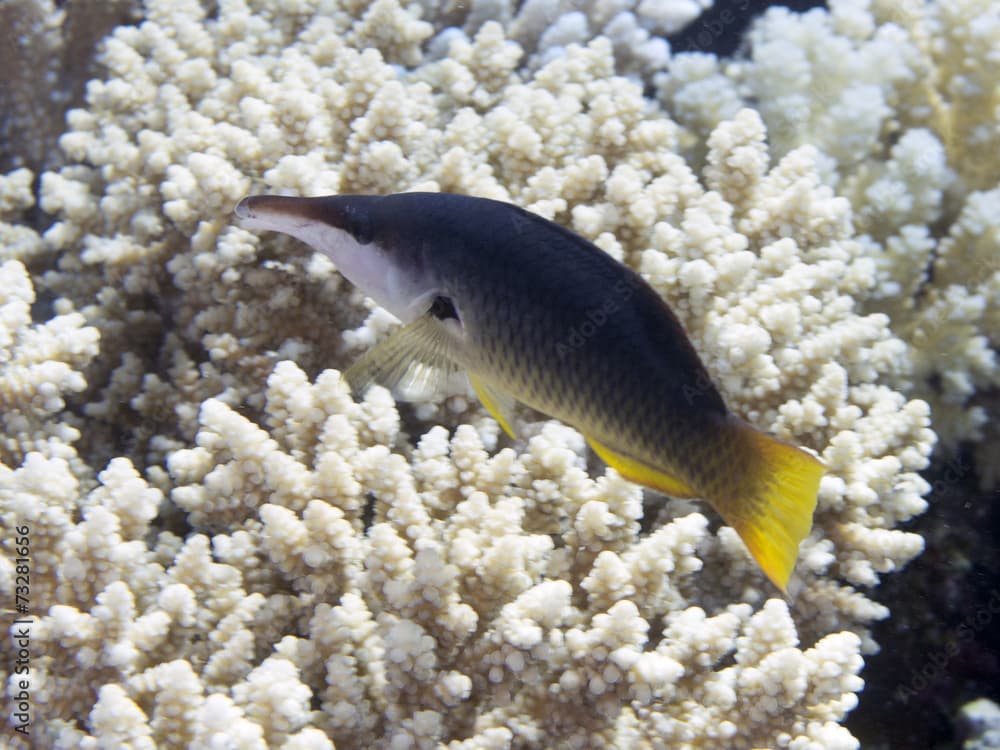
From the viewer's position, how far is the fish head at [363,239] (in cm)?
166

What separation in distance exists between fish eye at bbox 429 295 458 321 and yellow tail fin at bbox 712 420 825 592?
61 cm

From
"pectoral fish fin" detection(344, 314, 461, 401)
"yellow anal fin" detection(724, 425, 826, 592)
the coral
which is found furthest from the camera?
the coral

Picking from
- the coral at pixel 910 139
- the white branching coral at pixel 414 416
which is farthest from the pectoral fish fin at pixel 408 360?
the coral at pixel 910 139

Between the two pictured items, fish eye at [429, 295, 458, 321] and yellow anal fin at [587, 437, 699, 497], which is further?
fish eye at [429, 295, 458, 321]

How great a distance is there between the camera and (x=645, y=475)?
147cm

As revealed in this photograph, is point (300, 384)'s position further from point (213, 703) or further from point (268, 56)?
point (268, 56)

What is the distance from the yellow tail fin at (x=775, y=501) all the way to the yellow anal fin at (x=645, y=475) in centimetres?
7

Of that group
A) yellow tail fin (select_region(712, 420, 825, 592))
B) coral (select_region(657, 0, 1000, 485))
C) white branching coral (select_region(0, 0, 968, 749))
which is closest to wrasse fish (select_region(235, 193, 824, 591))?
yellow tail fin (select_region(712, 420, 825, 592))

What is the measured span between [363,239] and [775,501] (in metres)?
0.99

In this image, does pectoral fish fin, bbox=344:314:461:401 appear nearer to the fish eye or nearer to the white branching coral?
the fish eye

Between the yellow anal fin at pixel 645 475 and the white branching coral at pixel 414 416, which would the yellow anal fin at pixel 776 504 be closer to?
the yellow anal fin at pixel 645 475

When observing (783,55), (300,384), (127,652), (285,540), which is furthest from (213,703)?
(783,55)

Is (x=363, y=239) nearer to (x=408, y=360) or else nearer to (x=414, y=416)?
(x=408, y=360)

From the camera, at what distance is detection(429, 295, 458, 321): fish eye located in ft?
5.33
